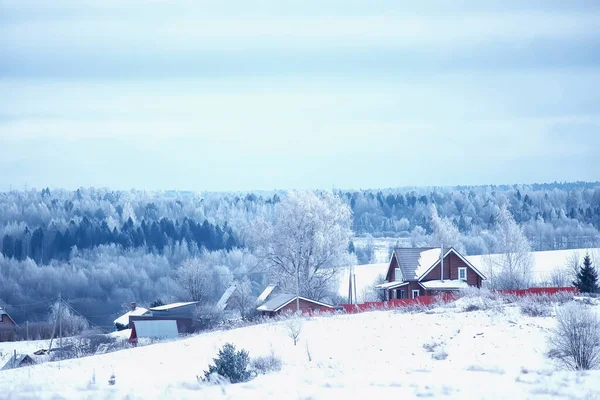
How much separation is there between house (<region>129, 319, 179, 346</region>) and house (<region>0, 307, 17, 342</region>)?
73.4ft

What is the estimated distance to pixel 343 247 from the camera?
196 feet

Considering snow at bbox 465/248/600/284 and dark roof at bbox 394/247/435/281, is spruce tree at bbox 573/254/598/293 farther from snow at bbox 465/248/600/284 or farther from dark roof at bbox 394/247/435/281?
snow at bbox 465/248/600/284

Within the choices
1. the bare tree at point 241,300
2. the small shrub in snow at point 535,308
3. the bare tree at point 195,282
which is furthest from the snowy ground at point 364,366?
the bare tree at point 195,282

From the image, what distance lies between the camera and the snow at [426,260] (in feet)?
166

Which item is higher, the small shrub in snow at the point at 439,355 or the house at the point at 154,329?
the small shrub in snow at the point at 439,355

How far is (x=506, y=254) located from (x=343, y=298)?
1645cm

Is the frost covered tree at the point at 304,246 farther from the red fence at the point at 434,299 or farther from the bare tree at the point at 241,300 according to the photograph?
the red fence at the point at 434,299

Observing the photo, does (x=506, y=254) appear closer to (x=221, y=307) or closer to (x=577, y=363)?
(x=221, y=307)

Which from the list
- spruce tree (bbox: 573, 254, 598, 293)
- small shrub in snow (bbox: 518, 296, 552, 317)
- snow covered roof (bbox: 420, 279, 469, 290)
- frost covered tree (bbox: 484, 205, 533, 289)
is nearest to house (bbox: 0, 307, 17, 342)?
snow covered roof (bbox: 420, 279, 469, 290)

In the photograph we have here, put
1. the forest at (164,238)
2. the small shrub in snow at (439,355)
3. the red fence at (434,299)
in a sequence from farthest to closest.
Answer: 1. the forest at (164,238)
2. the red fence at (434,299)
3. the small shrub in snow at (439,355)

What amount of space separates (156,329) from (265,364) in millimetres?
32848

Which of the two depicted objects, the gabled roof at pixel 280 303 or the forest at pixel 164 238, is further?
the forest at pixel 164 238

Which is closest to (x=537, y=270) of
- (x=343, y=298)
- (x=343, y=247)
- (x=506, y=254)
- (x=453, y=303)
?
(x=506, y=254)

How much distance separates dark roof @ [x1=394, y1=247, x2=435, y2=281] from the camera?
5081 centimetres
